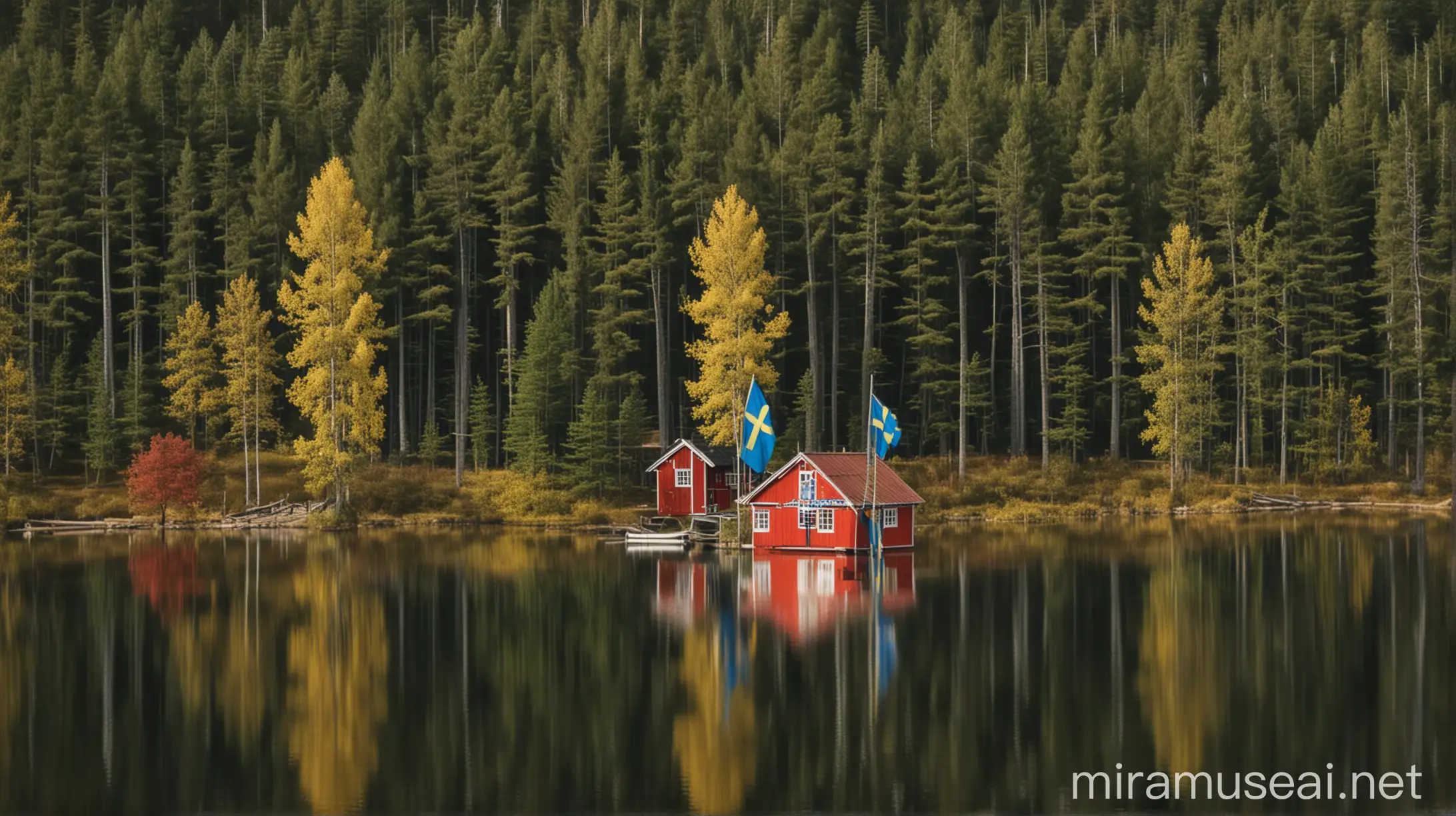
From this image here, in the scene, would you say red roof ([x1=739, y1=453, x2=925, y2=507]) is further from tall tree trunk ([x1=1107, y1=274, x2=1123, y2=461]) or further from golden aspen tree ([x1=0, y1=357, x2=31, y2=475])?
golden aspen tree ([x1=0, y1=357, x2=31, y2=475])

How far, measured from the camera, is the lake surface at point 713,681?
26.7 meters

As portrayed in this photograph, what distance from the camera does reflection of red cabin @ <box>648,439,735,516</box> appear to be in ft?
270

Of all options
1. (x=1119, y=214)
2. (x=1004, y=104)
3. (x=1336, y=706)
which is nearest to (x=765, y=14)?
(x=1004, y=104)

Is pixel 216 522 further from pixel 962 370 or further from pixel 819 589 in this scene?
pixel 962 370

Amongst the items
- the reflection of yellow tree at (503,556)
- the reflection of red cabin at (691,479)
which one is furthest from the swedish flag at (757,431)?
the reflection of red cabin at (691,479)

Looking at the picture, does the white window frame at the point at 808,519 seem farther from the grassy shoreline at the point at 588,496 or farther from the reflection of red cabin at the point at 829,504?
the grassy shoreline at the point at 588,496

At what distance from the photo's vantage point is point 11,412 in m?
84.7

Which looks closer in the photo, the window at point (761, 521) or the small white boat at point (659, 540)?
the window at point (761, 521)

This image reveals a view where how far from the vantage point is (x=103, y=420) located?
84.1 meters

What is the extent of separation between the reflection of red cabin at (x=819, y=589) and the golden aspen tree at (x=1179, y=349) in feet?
96.2

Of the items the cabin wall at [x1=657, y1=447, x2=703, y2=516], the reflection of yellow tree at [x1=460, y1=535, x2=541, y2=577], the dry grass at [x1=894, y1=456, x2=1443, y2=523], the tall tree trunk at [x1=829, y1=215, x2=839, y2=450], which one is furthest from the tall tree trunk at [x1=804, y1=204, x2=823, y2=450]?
the reflection of yellow tree at [x1=460, y1=535, x2=541, y2=577]

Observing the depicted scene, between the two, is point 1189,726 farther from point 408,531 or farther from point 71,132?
point 71,132

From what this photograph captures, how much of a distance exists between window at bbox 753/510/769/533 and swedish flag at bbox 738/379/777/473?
1.84 metres

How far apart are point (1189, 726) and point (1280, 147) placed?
292ft
